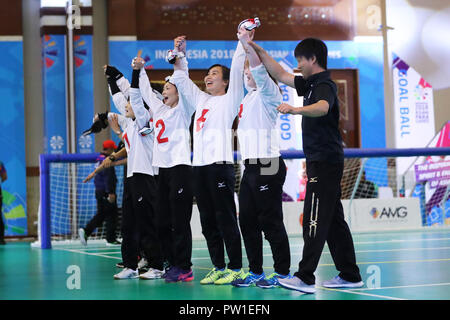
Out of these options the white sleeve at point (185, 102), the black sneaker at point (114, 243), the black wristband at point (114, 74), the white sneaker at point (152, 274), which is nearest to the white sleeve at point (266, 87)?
the white sleeve at point (185, 102)

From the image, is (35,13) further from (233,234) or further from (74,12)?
(233,234)

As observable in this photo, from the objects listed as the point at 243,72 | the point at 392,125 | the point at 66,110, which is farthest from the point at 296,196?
the point at 243,72

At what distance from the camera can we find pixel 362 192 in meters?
15.4

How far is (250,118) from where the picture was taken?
18.9 feet

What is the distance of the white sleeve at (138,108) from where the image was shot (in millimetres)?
6566

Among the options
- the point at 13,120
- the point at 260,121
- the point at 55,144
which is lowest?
the point at 260,121

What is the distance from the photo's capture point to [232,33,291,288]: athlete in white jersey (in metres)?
5.53

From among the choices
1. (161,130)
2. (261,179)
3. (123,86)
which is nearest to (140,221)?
(161,130)

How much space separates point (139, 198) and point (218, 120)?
117 centimetres

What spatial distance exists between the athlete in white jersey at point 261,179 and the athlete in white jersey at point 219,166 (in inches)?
7.5

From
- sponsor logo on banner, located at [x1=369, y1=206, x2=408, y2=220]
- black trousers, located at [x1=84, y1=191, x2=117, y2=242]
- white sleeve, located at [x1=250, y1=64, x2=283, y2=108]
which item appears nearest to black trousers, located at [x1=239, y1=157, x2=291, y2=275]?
white sleeve, located at [x1=250, y1=64, x2=283, y2=108]

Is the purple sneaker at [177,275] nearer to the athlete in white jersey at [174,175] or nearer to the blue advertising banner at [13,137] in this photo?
the athlete in white jersey at [174,175]

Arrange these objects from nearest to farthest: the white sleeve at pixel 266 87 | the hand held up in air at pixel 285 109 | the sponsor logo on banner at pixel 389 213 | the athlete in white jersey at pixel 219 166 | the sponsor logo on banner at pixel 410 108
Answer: the hand held up in air at pixel 285 109 < the white sleeve at pixel 266 87 < the athlete in white jersey at pixel 219 166 < the sponsor logo on banner at pixel 389 213 < the sponsor logo on banner at pixel 410 108

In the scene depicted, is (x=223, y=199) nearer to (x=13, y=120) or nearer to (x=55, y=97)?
(x=55, y=97)
